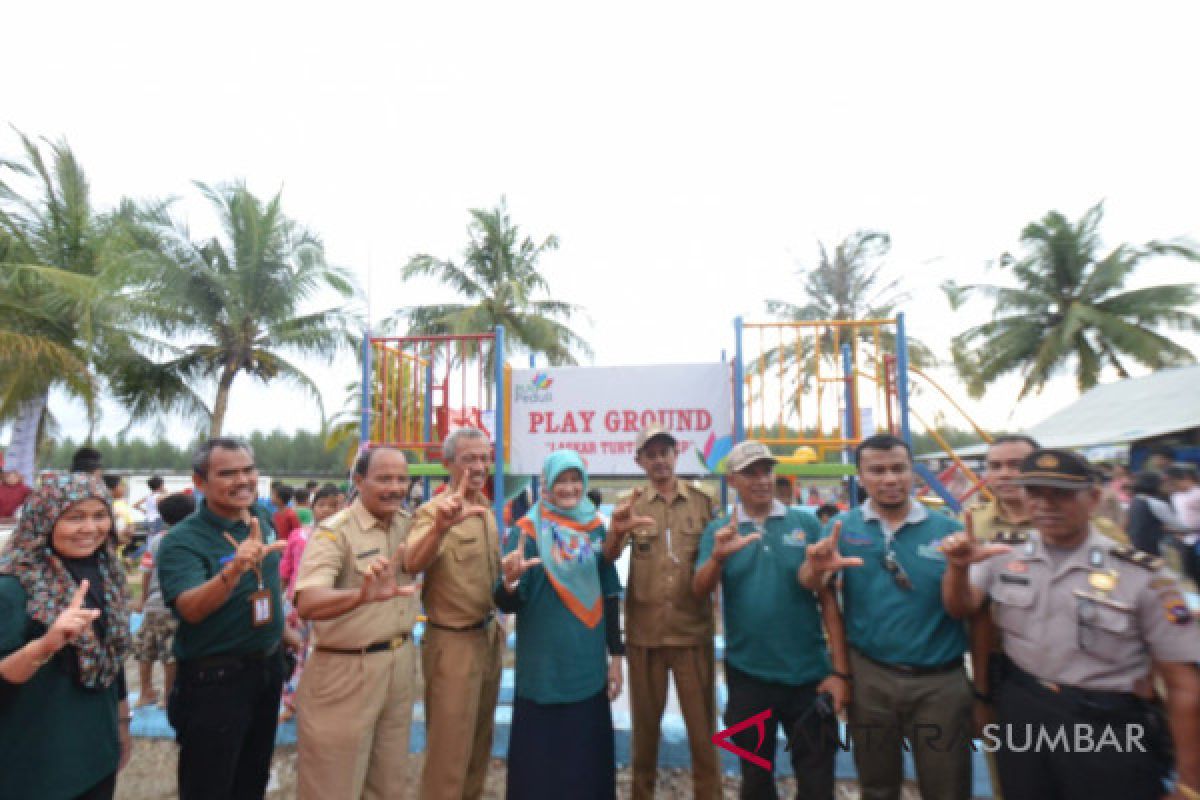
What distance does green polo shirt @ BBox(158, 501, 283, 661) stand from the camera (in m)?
2.23

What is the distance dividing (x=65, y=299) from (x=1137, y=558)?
17051 millimetres

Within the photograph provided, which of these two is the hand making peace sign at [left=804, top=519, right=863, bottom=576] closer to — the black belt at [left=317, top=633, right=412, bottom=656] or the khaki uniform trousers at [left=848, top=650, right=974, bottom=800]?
the khaki uniform trousers at [left=848, top=650, right=974, bottom=800]

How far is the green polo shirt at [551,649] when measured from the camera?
8.52 ft

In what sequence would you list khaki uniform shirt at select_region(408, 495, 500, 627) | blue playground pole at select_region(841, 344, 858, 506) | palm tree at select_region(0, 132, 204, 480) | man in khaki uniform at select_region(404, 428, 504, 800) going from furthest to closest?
1. palm tree at select_region(0, 132, 204, 480)
2. blue playground pole at select_region(841, 344, 858, 506)
3. khaki uniform shirt at select_region(408, 495, 500, 627)
4. man in khaki uniform at select_region(404, 428, 504, 800)

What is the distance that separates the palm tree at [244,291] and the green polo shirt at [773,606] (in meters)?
15.6

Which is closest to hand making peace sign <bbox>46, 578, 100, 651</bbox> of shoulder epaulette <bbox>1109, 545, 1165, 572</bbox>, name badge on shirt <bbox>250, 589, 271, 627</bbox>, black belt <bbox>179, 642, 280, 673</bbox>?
black belt <bbox>179, 642, 280, 673</bbox>

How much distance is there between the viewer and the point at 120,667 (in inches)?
85.7

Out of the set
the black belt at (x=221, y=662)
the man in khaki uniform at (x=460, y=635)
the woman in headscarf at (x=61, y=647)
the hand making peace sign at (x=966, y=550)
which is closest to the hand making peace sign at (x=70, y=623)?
the woman in headscarf at (x=61, y=647)

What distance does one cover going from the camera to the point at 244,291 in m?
15.4

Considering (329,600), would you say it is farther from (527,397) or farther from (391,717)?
(527,397)

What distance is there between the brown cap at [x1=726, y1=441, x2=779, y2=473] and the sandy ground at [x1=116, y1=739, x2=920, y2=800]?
2066 mm

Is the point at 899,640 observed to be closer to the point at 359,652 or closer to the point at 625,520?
the point at 625,520

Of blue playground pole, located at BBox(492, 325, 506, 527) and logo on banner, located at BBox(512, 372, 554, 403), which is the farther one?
logo on banner, located at BBox(512, 372, 554, 403)

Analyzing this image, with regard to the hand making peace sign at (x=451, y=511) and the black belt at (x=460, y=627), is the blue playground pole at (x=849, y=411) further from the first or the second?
the hand making peace sign at (x=451, y=511)
